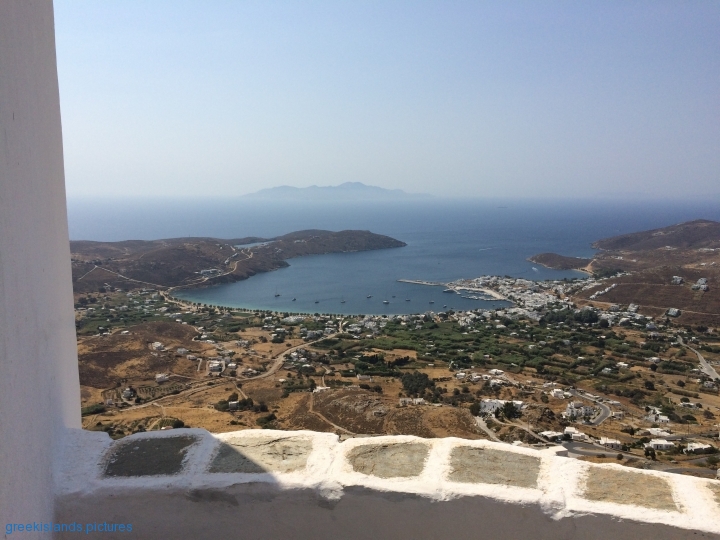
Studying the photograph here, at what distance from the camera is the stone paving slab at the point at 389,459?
1.98m

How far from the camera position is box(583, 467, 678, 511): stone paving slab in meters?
1.81

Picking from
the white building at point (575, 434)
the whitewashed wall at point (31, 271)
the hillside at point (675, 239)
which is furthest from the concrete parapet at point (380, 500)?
the hillside at point (675, 239)

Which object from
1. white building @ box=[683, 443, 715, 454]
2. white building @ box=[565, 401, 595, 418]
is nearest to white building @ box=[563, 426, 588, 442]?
white building @ box=[565, 401, 595, 418]

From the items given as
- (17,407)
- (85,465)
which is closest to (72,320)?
(85,465)

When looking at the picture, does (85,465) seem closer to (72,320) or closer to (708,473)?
(72,320)

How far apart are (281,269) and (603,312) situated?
1407 inches

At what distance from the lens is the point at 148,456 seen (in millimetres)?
2107

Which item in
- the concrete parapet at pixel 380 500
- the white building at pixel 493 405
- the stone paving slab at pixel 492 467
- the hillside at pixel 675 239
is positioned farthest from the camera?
the hillside at pixel 675 239

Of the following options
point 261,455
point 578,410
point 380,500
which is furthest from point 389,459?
point 578,410

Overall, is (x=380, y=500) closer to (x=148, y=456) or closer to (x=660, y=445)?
(x=148, y=456)

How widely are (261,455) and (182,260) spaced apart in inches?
2163

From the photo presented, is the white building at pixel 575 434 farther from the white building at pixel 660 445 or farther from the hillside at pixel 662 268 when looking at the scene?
the hillside at pixel 662 268

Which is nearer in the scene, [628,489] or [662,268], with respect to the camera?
[628,489]

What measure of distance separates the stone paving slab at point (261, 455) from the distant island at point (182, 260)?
Result: 4393 cm
